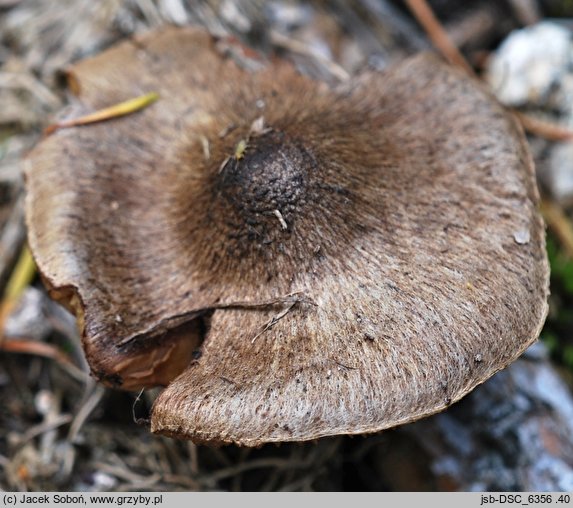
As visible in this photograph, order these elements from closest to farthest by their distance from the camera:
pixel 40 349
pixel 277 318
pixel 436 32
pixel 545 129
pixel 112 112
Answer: pixel 277 318, pixel 112 112, pixel 40 349, pixel 545 129, pixel 436 32

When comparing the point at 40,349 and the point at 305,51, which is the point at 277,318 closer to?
the point at 40,349

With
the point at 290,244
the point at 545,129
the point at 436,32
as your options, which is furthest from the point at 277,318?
the point at 436,32

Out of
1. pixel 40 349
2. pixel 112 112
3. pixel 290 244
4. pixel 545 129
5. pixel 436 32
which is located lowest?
pixel 545 129

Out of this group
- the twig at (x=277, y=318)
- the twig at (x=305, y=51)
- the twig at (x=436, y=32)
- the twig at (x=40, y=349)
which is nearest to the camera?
the twig at (x=277, y=318)

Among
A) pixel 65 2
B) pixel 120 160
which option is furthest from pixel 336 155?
pixel 65 2

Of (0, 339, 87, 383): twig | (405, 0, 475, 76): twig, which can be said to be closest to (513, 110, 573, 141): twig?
(405, 0, 475, 76): twig

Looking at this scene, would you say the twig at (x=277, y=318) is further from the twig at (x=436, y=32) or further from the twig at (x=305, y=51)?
the twig at (x=436, y=32)

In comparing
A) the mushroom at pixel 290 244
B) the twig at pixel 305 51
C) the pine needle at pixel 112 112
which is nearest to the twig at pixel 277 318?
the mushroom at pixel 290 244
